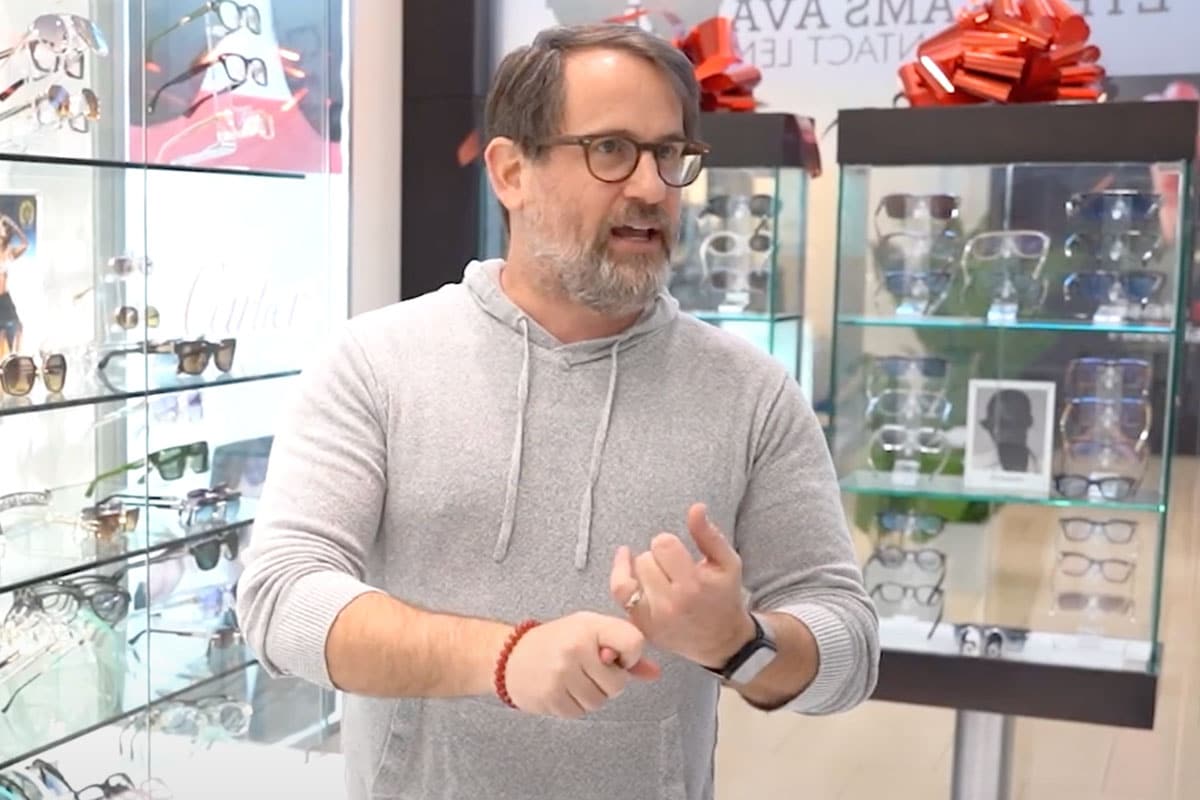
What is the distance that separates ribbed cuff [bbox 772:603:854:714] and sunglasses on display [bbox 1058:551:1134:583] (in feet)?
6.27

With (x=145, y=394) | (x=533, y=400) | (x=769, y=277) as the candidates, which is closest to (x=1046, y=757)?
(x=769, y=277)

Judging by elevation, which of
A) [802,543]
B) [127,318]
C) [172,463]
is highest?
[127,318]

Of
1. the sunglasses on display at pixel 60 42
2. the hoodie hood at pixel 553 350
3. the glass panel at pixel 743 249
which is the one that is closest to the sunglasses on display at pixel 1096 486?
the glass panel at pixel 743 249

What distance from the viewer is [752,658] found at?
149cm

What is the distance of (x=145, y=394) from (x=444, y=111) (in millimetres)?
1776

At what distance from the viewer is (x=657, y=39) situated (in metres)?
1.71

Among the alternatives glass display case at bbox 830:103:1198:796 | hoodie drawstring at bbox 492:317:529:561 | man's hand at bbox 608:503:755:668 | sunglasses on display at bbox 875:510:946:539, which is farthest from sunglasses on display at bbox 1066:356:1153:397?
man's hand at bbox 608:503:755:668

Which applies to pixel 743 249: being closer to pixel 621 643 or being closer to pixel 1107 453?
pixel 1107 453

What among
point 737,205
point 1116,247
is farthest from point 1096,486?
point 737,205

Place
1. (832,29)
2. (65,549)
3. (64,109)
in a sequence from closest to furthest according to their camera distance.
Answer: (64,109)
(65,549)
(832,29)

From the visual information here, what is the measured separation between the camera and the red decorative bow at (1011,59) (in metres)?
3.20

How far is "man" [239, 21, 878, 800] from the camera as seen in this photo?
5.37 feet

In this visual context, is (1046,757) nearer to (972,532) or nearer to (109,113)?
(972,532)

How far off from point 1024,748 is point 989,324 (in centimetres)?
155
